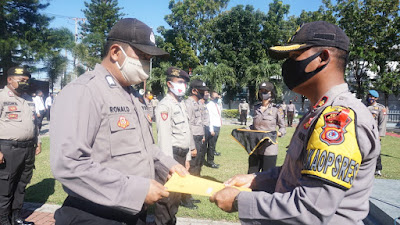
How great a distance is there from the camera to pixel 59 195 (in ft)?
17.7

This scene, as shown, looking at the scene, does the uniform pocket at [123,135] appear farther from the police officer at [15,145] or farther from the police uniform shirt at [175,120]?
the police officer at [15,145]

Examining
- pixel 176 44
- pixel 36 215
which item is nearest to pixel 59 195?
pixel 36 215

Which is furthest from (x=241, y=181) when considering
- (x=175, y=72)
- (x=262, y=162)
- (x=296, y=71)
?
(x=262, y=162)

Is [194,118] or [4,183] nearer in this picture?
[4,183]

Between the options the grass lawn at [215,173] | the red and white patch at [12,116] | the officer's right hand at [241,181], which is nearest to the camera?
the officer's right hand at [241,181]

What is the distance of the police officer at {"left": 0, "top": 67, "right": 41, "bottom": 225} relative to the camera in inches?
159

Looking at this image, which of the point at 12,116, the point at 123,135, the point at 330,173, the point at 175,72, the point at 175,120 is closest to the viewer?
the point at 330,173

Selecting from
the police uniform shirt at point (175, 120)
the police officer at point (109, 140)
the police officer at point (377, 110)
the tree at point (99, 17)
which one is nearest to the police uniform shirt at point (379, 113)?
the police officer at point (377, 110)

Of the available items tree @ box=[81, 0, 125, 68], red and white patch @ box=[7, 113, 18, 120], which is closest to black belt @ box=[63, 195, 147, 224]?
red and white patch @ box=[7, 113, 18, 120]

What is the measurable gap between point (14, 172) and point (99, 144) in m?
3.23

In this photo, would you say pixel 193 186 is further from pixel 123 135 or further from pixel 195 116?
pixel 195 116

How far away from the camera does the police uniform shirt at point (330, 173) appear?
4.30ft

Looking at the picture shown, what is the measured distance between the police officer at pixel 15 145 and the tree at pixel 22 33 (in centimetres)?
2312

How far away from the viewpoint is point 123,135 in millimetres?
1897
